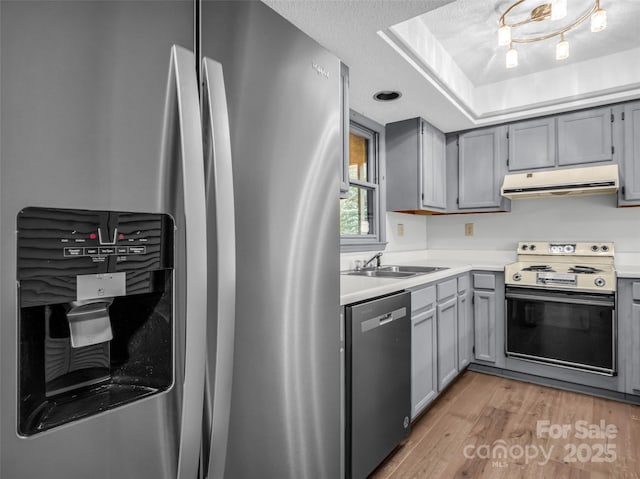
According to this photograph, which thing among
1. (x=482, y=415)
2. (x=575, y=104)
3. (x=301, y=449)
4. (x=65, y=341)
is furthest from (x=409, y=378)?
(x=575, y=104)

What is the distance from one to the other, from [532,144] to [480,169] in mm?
431

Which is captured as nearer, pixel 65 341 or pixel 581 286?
pixel 65 341

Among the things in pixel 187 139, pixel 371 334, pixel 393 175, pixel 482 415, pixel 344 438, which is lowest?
pixel 482 415

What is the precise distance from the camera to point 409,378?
1934mm

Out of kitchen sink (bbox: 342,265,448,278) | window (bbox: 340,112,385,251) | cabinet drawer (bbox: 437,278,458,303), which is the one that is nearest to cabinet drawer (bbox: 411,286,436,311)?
cabinet drawer (bbox: 437,278,458,303)

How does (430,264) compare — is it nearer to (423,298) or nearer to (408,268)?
(408,268)

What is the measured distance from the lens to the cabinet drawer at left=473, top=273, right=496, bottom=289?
2920 mm

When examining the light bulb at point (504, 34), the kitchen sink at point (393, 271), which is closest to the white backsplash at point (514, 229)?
the kitchen sink at point (393, 271)

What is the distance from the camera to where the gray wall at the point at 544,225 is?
290 cm

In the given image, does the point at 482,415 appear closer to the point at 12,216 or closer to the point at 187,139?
the point at 187,139

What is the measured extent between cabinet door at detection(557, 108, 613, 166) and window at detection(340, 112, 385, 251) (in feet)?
4.60

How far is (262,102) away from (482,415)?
7.71 ft

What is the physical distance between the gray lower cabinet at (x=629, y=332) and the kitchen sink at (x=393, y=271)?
3.87 feet

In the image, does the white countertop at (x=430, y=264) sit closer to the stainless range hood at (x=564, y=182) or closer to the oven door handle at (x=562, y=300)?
the oven door handle at (x=562, y=300)
